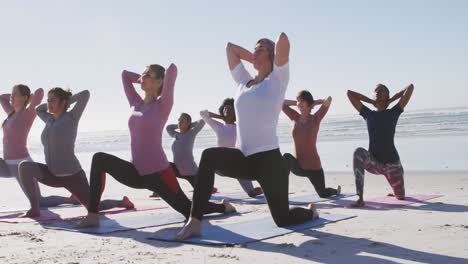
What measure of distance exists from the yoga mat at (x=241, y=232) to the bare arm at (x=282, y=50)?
136 cm

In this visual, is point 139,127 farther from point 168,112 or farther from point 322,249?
point 322,249

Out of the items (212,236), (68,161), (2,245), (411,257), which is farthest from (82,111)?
(411,257)

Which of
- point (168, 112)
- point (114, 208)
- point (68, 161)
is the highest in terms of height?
point (168, 112)

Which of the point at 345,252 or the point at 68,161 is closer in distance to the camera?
the point at 345,252

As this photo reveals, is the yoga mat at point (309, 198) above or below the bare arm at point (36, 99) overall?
below

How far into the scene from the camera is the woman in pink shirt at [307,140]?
282 inches

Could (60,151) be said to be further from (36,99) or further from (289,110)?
(289,110)

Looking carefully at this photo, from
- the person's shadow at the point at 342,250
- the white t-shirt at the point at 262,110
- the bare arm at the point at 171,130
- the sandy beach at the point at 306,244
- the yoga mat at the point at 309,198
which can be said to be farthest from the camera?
the bare arm at the point at 171,130

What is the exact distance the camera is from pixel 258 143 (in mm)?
4336

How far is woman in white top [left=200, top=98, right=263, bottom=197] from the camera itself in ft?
24.5

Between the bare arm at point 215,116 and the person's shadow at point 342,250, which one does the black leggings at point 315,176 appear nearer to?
the bare arm at point 215,116

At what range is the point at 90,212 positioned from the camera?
16.8 feet

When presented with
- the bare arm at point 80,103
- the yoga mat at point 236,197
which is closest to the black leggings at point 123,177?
the bare arm at point 80,103

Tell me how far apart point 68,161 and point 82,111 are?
0.55 meters
